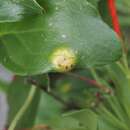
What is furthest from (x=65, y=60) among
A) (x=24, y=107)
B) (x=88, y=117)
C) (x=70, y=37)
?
(x=24, y=107)

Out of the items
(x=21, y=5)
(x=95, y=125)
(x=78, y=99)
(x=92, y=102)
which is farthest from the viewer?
(x=78, y=99)

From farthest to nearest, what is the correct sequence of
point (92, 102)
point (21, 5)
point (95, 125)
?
point (92, 102), point (95, 125), point (21, 5)

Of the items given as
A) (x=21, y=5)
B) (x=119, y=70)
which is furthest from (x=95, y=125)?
(x=21, y=5)

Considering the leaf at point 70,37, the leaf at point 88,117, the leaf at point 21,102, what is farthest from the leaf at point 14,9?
the leaf at point 21,102

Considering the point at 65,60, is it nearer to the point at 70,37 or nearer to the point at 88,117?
the point at 70,37

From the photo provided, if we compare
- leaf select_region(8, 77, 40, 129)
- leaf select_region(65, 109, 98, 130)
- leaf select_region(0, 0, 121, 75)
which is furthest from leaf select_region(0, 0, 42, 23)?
leaf select_region(8, 77, 40, 129)

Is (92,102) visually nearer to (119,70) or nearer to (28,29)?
(119,70)
